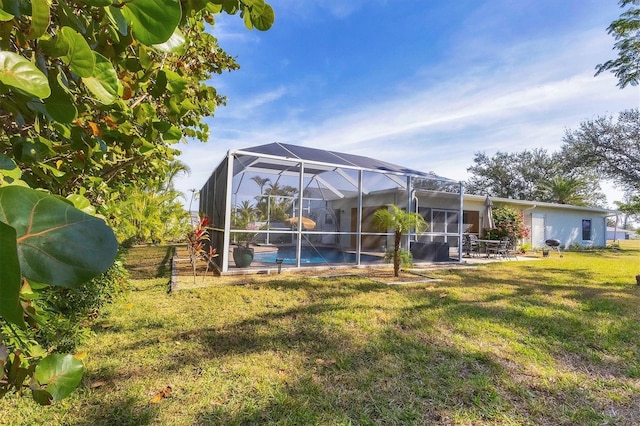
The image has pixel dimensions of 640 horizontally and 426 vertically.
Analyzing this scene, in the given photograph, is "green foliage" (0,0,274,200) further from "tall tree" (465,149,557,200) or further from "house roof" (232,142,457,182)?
"tall tree" (465,149,557,200)

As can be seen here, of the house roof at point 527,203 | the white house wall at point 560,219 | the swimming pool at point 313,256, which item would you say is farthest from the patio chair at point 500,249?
the swimming pool at point 313,256

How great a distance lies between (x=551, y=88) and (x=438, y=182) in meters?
4.36

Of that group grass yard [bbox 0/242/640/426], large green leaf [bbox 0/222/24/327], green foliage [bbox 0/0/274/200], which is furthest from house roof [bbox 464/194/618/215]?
large green leaf [bbox 0/222/24/327]

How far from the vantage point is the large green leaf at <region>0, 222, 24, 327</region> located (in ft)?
0.83

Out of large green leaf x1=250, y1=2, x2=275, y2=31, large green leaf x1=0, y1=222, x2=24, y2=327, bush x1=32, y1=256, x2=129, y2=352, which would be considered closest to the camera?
large green leaf x1=0, y1=222, x2=24, y2=327

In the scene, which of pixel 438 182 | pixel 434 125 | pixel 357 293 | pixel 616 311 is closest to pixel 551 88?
pixel 438 182

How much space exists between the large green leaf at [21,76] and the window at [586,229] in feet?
94.4

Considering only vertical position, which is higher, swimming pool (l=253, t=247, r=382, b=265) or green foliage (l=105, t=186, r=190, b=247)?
green foliage (l=105, t=186, r=190, b=247)

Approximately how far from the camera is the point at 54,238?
0.36 meters

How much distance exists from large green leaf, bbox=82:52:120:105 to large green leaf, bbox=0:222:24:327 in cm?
48

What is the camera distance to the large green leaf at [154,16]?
51 cm

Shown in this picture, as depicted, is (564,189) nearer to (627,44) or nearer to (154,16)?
(627,44)

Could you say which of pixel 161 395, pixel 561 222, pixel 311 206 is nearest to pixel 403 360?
pixel 161 395

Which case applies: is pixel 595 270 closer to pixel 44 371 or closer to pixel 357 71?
pixel 357 71
